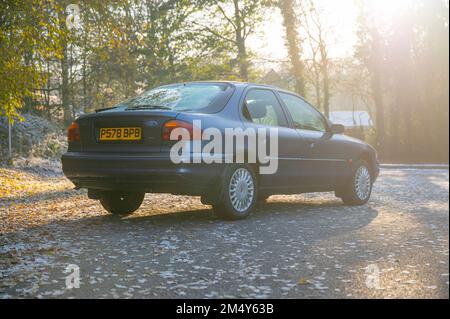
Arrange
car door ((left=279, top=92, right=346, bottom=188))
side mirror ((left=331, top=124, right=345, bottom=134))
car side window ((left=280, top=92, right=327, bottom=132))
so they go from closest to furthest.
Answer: car door ((left=279, top=92, right=346, bottom=188)) < car side window ((left=280, top=92, right=327, bottom=132)) < side mirror ((left=331, top=124, right=345, bottom=134))

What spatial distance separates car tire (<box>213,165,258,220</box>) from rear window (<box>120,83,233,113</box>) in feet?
2.70

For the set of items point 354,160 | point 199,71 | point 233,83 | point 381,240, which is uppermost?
point 199,71

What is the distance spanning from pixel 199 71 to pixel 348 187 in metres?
17.0

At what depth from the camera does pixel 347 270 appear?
4672mm

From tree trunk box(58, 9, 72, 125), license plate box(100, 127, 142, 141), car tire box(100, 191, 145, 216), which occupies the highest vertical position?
tree trunk box(58, 9, 72, 125)

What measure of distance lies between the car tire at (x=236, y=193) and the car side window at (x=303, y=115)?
1488 mm

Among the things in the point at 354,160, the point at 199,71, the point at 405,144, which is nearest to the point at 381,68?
the point at 405,144

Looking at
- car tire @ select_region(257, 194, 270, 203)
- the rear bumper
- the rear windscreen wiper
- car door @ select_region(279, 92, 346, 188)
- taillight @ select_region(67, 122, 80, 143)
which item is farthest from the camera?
car tire @ select_region(257, 194, 270, 203)

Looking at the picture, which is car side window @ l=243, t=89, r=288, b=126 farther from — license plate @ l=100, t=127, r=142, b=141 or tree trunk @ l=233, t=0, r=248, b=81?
tree trunk @ l=233, t=0, r=248, b=81

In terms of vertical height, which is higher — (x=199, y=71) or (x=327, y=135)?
(x=199, y=71)

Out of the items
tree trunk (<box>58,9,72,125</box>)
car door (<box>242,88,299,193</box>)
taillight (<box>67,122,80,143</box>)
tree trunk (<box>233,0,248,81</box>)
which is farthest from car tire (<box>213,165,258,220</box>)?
tree trunk (<box>58,9,72,125</box>)

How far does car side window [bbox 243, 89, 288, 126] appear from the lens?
24.6ft
